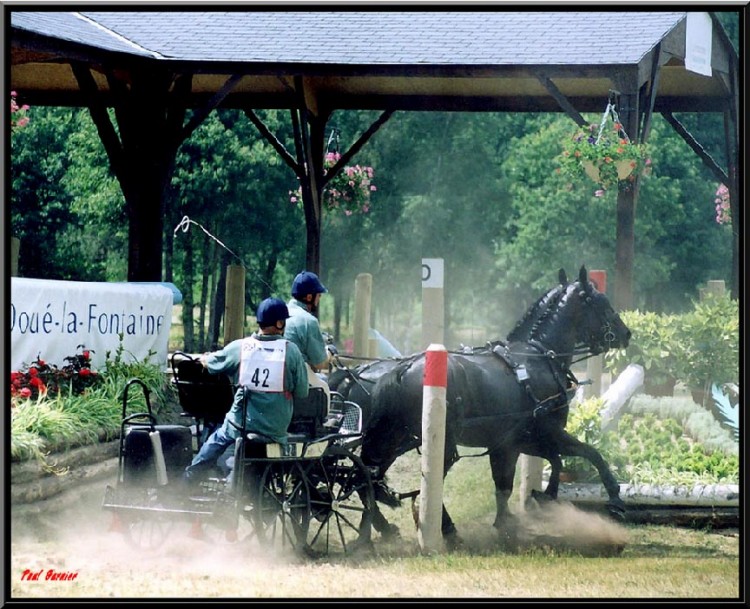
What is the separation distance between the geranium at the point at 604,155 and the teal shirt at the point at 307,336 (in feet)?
18.2

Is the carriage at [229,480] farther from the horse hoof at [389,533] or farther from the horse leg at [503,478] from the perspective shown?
the horse leg at [503,478]

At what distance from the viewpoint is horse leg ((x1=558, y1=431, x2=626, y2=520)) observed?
36.6 feet

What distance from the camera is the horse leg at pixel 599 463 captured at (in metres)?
11.2

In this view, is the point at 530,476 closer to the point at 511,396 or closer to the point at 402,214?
the point at 511,396

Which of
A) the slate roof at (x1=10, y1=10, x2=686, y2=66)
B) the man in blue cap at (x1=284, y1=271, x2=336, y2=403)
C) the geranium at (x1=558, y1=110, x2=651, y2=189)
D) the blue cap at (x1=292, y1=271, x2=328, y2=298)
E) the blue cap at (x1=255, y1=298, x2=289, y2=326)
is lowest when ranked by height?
the man in blue cap at (x1=284, y1=271, x2=336, y2=403)

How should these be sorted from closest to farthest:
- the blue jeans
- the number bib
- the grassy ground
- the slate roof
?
1. the grassy ground
2. the number bib
3. the blue jeans
4. the slate roof

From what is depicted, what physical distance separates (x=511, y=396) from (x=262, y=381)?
115 inches

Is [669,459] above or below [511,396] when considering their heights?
below

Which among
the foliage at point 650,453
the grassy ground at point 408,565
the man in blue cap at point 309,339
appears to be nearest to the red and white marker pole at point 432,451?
the grassy ground at point 408,565

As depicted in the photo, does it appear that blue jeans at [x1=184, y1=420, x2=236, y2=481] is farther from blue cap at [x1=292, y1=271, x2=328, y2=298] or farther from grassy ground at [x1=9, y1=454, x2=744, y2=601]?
blue cap at [x1=292, y1=271, x2=328, y2=298]

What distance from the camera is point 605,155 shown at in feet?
47.5

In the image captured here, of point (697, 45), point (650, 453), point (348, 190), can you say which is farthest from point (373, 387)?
point (348, 190)

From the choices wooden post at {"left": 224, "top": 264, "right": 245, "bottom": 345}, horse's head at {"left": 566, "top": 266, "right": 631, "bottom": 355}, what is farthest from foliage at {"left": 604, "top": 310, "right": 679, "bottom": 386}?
wooden post at {"left": 224, "top": 264, "right": 245, "bottom": 345}

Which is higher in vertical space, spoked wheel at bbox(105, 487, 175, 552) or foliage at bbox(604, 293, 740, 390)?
foliage at bbox(604, 293, 740, 390)
